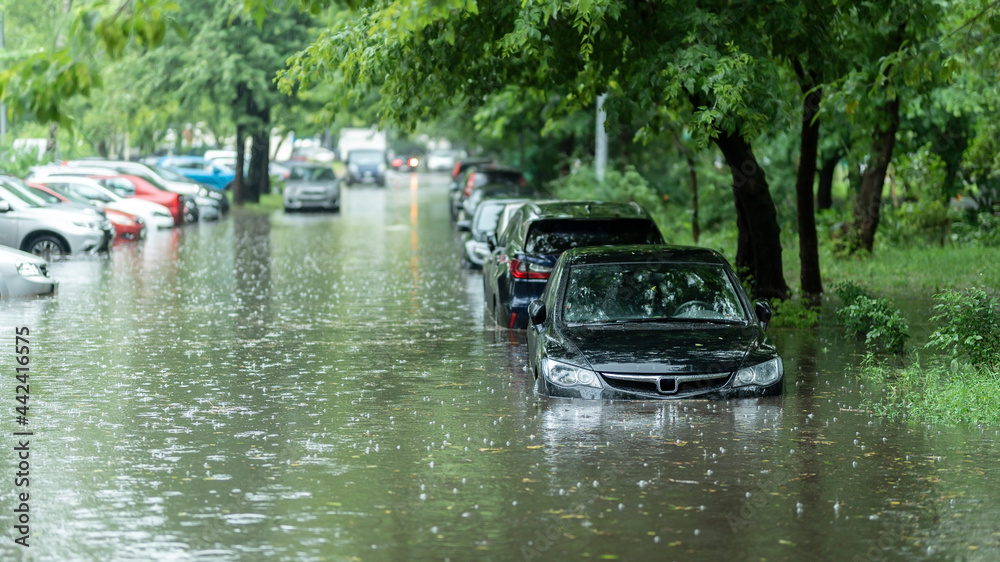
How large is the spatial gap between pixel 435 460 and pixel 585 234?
733 centimetres

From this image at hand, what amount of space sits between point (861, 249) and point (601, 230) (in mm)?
10357

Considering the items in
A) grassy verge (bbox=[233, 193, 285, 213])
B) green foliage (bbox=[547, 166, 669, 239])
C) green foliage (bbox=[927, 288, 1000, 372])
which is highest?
green foliage (bbox=[547, 166, 669, 239])

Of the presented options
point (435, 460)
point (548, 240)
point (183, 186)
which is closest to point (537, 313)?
point (435, 460)

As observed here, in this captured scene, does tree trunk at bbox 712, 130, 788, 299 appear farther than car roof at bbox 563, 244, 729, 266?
Yes

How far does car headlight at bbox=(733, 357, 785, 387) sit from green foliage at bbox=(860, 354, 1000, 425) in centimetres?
87

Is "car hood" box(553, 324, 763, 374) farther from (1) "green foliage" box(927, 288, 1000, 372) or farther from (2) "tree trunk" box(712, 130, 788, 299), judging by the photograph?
(2) "tree trunk" box(712, 130, 788, 299)

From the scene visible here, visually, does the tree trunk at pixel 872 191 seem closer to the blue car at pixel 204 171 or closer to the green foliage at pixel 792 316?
the green foliage at pixel 792 316

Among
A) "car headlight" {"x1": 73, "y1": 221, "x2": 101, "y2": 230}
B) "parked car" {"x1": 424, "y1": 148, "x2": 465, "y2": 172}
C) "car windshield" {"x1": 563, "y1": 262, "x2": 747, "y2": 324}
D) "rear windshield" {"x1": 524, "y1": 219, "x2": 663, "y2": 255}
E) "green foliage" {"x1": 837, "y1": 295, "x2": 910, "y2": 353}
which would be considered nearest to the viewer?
"car windshield" {"x1": 563, "y1": 262, "x2": 747, "y2": 324}

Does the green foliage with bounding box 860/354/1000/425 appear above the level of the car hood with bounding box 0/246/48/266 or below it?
below

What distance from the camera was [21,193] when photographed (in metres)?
28.5

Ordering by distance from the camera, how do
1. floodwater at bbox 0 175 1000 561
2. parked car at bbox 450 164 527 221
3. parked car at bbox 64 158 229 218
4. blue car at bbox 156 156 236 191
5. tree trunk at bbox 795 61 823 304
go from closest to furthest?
floodwater at bbox 0 175 1000 561
tree trunk at bbox 795 61 823 304
parked car at bbox 450 164 527 221
parked car at bbox 64 158 229 218
blue car at bbox 156 156 236 191

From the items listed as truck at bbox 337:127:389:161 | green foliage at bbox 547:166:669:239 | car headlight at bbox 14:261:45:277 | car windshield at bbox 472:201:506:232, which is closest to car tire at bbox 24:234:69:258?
car headlight at bbox 14:261:45:277

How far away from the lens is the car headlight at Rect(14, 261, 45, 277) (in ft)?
64.6

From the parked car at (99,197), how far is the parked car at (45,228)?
13.2 feet
